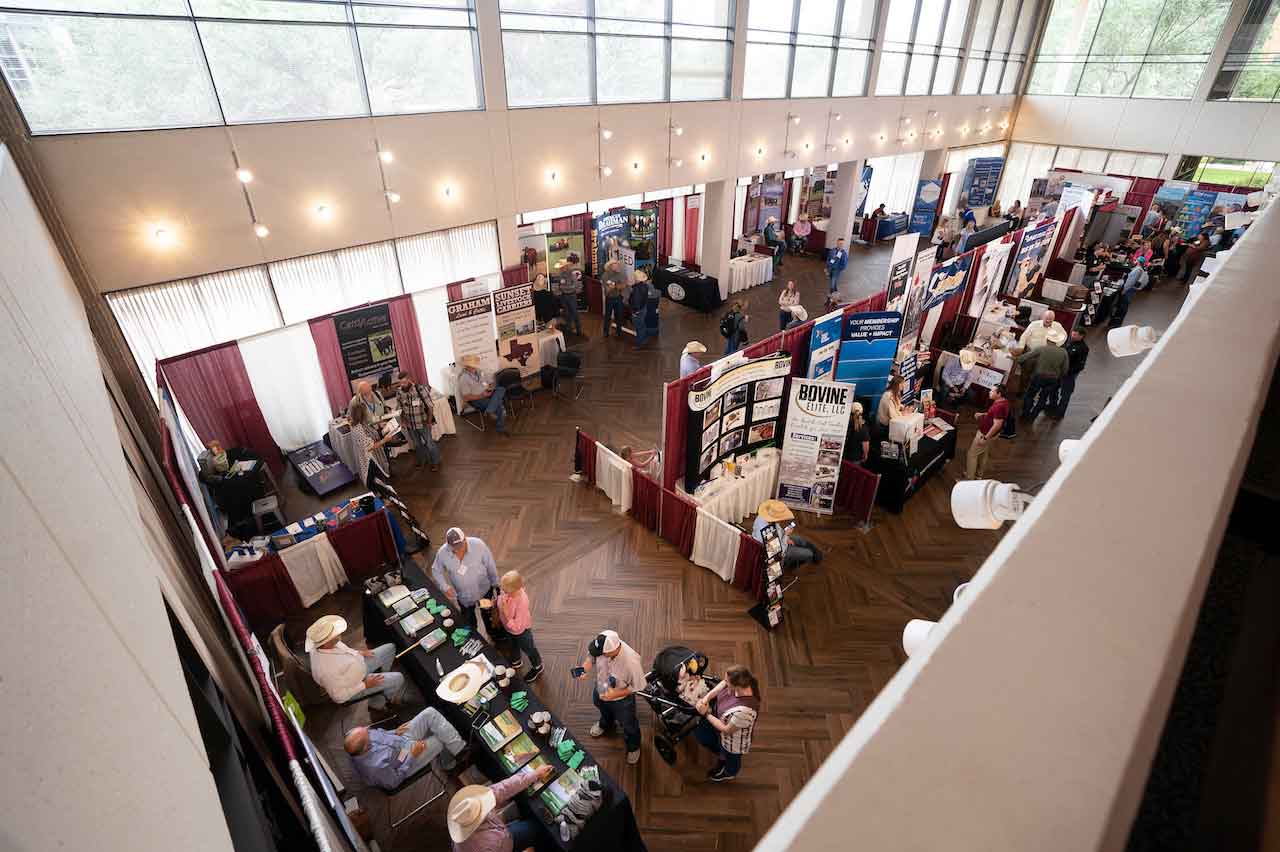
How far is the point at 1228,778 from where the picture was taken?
62 cm

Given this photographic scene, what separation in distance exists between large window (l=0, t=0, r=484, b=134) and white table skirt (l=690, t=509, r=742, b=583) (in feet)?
21.9

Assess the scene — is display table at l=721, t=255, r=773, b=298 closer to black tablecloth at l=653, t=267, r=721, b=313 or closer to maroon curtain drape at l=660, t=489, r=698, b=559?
black tablecloth at l=653, t=267, r=721, b=313

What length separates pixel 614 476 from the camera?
723 cm

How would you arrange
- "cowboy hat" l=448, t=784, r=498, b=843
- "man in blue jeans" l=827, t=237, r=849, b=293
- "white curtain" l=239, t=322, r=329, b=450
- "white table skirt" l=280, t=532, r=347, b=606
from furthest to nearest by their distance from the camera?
"man in blue jeans" l=827, t=237, r=849, b=293, "white curtain" l=239, t=322, r=329, b=450, "white table skirt" l=280, t=532, r=347, b=606, "cowboy hat" l=448, t=784, r=498, b=843

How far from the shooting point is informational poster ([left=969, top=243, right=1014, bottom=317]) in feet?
34.0

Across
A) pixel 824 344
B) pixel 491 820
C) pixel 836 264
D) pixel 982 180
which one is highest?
pixel 824 344

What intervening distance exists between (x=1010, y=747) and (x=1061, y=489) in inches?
14.2

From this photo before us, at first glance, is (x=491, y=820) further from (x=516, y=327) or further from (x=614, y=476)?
(x=516, y=327)

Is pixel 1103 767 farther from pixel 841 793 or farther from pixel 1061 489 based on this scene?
pixel 1061 489

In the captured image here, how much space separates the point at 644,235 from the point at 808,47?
5.34m

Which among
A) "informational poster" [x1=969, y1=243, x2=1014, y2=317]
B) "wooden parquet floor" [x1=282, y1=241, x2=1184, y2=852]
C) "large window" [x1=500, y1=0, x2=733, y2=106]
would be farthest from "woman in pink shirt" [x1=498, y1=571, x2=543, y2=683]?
"informational poster" [x1=969, y1=243, x2=1014, y2=317]

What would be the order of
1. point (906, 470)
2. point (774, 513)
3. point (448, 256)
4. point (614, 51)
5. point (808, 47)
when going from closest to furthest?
point (774, 513)
point (906, 470)
point (448, 256)
point (614, 51)
point (808, 47)

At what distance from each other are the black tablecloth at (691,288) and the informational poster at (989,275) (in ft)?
16.2

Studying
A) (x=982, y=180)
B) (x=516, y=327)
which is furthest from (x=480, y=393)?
(x=982, y=180)
